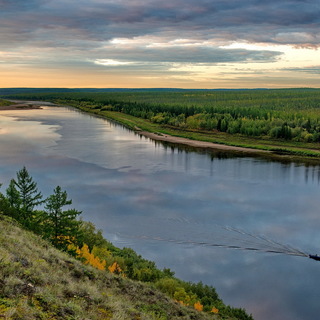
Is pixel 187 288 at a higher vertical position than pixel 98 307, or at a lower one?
lower

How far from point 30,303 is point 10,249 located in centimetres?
410

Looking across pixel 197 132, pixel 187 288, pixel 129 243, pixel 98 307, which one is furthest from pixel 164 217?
pixel 197 132

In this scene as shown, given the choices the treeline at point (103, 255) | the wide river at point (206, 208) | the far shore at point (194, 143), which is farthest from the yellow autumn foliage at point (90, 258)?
the far shore at point (194, 143)

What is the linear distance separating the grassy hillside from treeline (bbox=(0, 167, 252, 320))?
4144mm

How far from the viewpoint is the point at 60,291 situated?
1069 cm

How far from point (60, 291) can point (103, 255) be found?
44.2 feet

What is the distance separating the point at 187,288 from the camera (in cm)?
2166

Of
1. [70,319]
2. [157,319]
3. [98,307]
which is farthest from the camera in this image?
[157,319]

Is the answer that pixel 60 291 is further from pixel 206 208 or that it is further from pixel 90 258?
pixel 206 208

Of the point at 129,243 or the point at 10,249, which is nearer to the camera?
the point at 10,249

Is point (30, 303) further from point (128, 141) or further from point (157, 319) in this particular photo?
point (128, 141)

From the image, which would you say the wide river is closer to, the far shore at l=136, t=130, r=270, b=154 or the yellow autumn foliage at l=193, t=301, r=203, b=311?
the yellow autumn foliage at l=193, t=301, r=203, b=311

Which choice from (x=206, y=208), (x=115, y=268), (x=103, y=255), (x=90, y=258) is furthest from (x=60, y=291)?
(x=206, y=208)

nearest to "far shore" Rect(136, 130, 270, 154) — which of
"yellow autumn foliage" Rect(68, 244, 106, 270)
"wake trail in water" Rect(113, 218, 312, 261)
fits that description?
"wake trail in water" Rect(113, 218, 312, 261)
